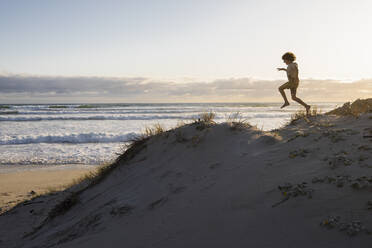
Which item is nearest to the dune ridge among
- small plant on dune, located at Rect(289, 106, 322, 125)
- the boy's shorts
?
small plant on dune, located at Rect(289, 106, 322, 125)

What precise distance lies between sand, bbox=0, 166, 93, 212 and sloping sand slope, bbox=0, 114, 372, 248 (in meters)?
1.68

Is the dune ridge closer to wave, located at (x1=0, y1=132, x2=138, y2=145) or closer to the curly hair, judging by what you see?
the curly hair

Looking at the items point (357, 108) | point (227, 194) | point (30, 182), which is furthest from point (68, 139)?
point (227, 194)

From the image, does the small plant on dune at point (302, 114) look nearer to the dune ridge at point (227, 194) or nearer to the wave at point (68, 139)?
the dune ridge at point (227, 194)

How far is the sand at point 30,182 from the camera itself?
714cm

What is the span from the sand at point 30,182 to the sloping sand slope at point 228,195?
5.52 feet

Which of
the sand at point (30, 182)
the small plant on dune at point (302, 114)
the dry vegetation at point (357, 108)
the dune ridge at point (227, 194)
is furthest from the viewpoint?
the sand at point (30, 182)

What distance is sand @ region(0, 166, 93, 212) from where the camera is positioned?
23.4ft

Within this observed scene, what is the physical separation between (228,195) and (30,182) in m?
7.50

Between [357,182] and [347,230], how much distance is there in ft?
2.09

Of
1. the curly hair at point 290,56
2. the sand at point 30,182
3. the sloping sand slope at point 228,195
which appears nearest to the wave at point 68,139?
the sand at point 30,182

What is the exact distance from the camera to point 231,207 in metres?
2.66

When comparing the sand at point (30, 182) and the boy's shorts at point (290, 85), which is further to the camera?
the sand at point (30, 182)

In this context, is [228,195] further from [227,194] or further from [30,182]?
[30,182]
